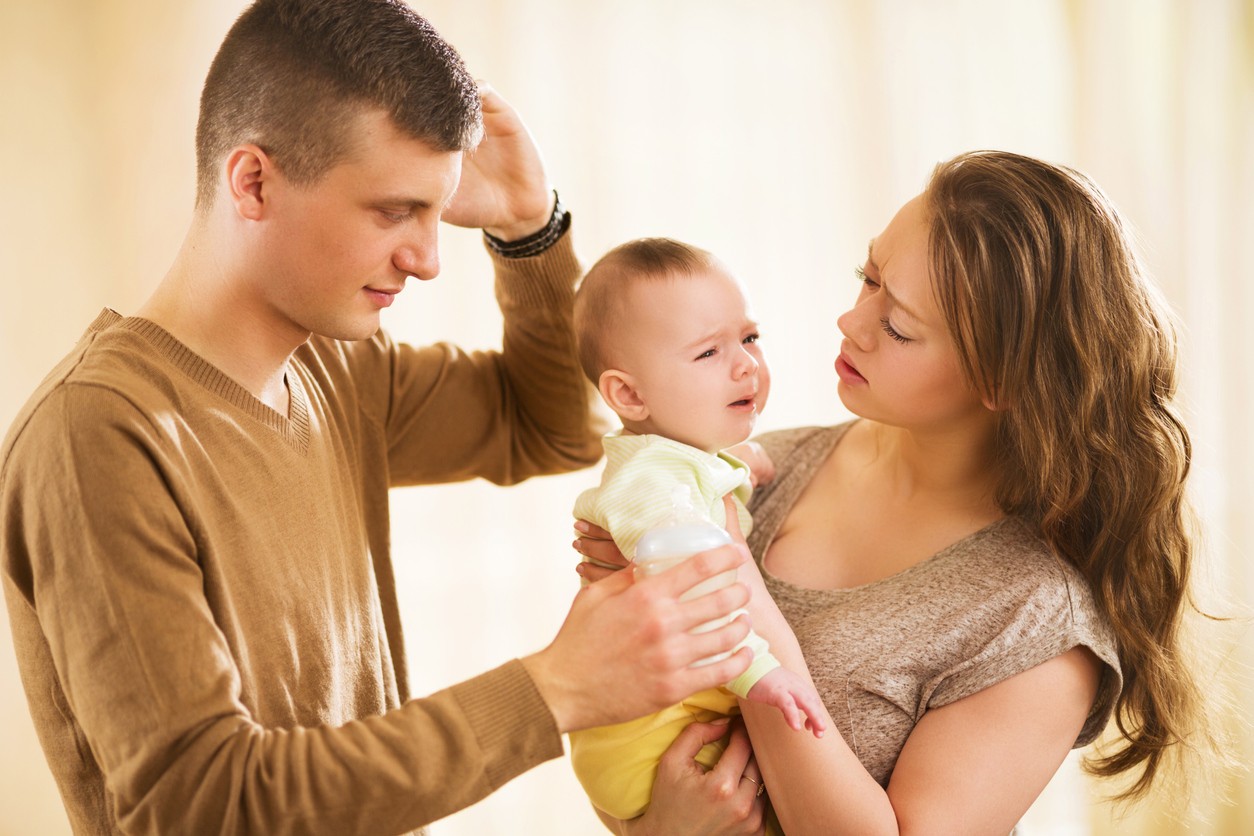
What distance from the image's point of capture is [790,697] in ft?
4.26

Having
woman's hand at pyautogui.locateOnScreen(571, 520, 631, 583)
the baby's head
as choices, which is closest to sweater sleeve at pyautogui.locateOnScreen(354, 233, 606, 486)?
the baby's head

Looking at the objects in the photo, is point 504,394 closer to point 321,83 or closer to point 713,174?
point 321,83

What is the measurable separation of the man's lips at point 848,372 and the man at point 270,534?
487mm

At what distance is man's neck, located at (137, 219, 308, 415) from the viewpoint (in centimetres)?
143

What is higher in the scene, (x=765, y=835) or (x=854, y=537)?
(x=854, y=537)

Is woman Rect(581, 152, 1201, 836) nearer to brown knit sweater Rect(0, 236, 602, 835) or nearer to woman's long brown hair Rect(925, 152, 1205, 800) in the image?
woman's long brown hair Rect(925, 152, 1205, 800)

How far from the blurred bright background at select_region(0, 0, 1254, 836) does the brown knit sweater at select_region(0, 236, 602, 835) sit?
1.21 metres

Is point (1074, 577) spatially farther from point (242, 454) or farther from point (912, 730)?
point (242, 454)

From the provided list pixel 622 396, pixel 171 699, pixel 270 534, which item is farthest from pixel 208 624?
pixel 622 396

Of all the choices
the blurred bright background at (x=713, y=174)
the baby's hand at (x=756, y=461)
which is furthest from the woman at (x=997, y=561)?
the blurred bright background at (x=713, y=174)

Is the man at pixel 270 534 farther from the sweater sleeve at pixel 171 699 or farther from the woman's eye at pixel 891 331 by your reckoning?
the woman's eye at pixel 891 331

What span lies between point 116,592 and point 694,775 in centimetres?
78

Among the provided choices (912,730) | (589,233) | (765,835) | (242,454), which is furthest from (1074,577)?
(589,233)

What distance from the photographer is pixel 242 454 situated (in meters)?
1.45
